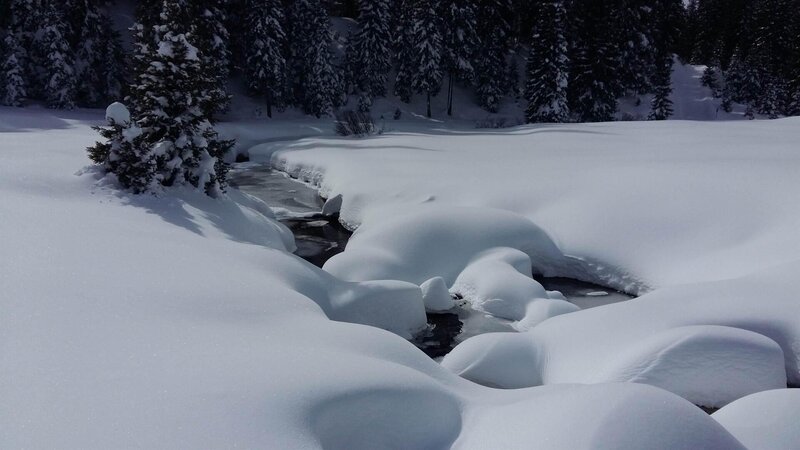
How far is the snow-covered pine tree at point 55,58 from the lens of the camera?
1280 inches

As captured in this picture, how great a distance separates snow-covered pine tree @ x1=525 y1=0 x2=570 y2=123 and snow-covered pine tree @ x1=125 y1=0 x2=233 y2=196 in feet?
86.5

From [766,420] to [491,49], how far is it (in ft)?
135

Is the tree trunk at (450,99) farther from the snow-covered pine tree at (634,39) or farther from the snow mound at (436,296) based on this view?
the snow mound at (436,296)

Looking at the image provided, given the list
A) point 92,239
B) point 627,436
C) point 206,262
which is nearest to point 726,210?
point 627,436

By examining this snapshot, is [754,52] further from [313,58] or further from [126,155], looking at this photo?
[126,155]

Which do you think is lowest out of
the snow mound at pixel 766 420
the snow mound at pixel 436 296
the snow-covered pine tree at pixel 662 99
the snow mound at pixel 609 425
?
the snow mound at pixel 436 296

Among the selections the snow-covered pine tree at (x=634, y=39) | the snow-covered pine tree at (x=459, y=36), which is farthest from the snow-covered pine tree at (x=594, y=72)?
the snow-covered pine tree at (x=459, y=36)

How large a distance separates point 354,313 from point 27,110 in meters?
31.8

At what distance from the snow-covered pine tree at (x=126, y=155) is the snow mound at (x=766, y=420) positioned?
10513mm

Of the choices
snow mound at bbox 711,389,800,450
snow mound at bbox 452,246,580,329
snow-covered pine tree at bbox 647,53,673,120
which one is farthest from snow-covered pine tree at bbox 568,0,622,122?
snow mound at bbox 711,389,800,450

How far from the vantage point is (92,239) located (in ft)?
24.0

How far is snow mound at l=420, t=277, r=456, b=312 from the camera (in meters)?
9.47

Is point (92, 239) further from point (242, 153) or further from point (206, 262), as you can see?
point (242, 153)

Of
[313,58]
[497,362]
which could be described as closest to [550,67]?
[313,58]
